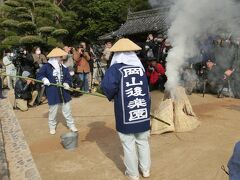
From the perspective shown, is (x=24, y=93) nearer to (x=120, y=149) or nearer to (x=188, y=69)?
(x=188, y=69)

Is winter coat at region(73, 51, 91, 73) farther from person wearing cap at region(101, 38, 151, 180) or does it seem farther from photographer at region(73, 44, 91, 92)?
person wearing cap at region(101, 38, 151, 180)

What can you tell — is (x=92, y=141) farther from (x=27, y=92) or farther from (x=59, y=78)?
(x=27, y=92)

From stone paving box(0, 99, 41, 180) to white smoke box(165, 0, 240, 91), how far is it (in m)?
3.35

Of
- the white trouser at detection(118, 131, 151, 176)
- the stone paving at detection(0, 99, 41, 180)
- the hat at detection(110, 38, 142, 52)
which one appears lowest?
the stone paving at detection(0, 99, 41, 180)

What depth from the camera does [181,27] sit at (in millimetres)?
8047

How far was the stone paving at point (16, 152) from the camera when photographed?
231 inches

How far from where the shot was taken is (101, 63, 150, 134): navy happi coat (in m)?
5.09

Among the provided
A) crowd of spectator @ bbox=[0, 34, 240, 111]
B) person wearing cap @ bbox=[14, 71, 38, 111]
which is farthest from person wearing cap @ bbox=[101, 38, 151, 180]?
person wearing cap @ bbox=[14, 71, 38, 111]

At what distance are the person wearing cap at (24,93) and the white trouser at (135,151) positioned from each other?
6.94 metres

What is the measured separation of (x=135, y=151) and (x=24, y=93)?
729 centimetres

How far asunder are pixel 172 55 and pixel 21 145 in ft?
12.0

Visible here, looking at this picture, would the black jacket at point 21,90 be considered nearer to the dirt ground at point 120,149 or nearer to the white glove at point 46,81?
the dirt ground at point 120,149

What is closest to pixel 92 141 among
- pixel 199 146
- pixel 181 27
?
pixel 199 146

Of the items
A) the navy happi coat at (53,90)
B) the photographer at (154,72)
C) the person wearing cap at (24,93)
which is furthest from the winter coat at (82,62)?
the navy happi coat at (53,90)
